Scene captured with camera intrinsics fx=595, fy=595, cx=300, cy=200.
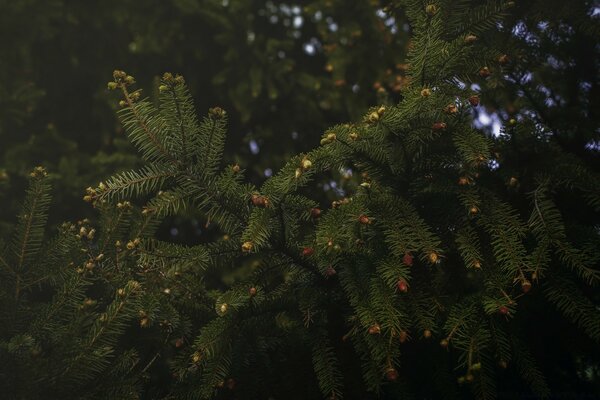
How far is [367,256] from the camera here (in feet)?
5.57

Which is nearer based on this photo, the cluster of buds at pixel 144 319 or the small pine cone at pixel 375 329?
the small pine cone at pixel 375 329

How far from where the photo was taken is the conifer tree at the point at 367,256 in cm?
159

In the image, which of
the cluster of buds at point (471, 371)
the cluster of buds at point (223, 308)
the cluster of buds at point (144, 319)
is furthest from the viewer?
the cluster of buds at point (144, 319)

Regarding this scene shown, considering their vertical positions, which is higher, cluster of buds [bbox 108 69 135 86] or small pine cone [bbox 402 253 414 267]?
cluster of buds [bbox 108 69 135 86]

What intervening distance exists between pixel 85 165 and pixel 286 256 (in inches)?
93.5

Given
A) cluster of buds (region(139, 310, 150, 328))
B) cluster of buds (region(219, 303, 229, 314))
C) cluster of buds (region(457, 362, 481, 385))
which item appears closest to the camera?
cluster of buds (region(457, 362, 481, 385))

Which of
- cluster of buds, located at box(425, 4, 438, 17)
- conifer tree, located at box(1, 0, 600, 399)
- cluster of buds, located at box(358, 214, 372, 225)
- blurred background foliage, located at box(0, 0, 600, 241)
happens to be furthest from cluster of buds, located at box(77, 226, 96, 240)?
blurred background foliage, located at box(0, 0, 600, 241)

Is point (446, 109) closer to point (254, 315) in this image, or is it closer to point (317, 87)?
point (254, 315)

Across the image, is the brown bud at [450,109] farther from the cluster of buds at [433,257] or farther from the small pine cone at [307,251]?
the small pine cone at [307,251]

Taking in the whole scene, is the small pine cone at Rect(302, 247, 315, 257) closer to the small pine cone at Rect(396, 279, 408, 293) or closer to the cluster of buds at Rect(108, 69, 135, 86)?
→ the small pine cone at Rect(396, 279, 408, 293)

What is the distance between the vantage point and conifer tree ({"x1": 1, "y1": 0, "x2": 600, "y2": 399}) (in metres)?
1.59

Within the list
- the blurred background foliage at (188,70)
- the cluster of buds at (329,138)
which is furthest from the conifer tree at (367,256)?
the blurred background foliage at (188,70)

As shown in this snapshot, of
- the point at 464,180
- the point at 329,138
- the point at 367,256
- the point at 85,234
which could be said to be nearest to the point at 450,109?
the point at 464,180

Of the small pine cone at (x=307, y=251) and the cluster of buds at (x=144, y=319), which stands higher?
the small pine cone at (x=307, y=251)
